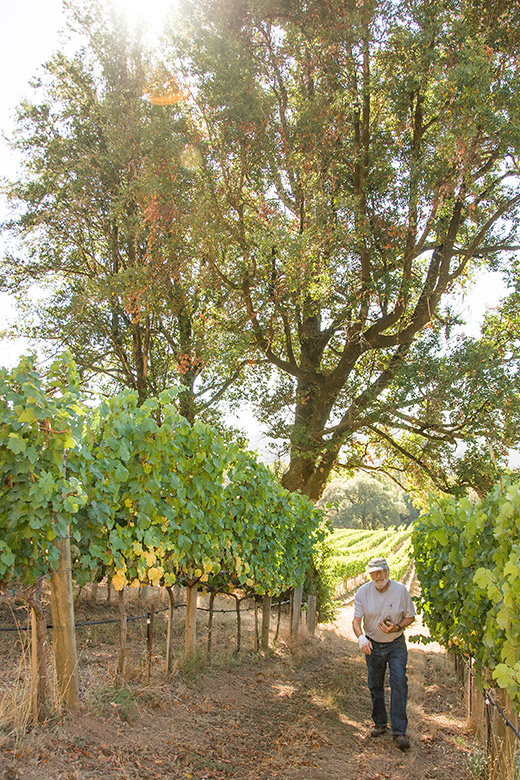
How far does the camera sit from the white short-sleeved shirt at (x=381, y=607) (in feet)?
20.4

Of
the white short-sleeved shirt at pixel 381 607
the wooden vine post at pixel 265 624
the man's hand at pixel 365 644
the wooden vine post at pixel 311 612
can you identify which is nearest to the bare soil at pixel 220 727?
the wooden vine post at pixel 265 624

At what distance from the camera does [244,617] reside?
13.7m

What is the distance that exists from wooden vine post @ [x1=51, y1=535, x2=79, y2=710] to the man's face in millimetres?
→ 2963

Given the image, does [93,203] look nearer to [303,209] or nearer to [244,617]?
[303,209]

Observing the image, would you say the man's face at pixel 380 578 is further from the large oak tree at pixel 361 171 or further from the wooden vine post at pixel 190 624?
the large oak tree at pixel 361 171

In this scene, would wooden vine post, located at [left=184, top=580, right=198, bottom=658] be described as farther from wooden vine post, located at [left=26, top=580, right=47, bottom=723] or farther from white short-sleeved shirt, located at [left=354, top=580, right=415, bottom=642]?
wooden vine post, located at [left=26, top=580, right=47, bottom=723]

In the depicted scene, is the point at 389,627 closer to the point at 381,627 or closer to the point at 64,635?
the point at 381,627

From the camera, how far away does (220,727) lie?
602 centimetres

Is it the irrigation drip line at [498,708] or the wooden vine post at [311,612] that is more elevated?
the irrigation drip line at [498,708]

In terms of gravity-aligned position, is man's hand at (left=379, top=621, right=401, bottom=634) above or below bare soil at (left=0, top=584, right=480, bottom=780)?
above

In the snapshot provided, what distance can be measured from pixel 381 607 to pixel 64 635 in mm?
3091

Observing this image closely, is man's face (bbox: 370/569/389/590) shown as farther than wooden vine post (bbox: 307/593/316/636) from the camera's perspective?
No

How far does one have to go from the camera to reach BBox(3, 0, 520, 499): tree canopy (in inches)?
440

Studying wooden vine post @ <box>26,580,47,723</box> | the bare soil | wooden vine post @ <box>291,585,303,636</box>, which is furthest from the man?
wooden vine post @ <box>291,585,303,636</box>
